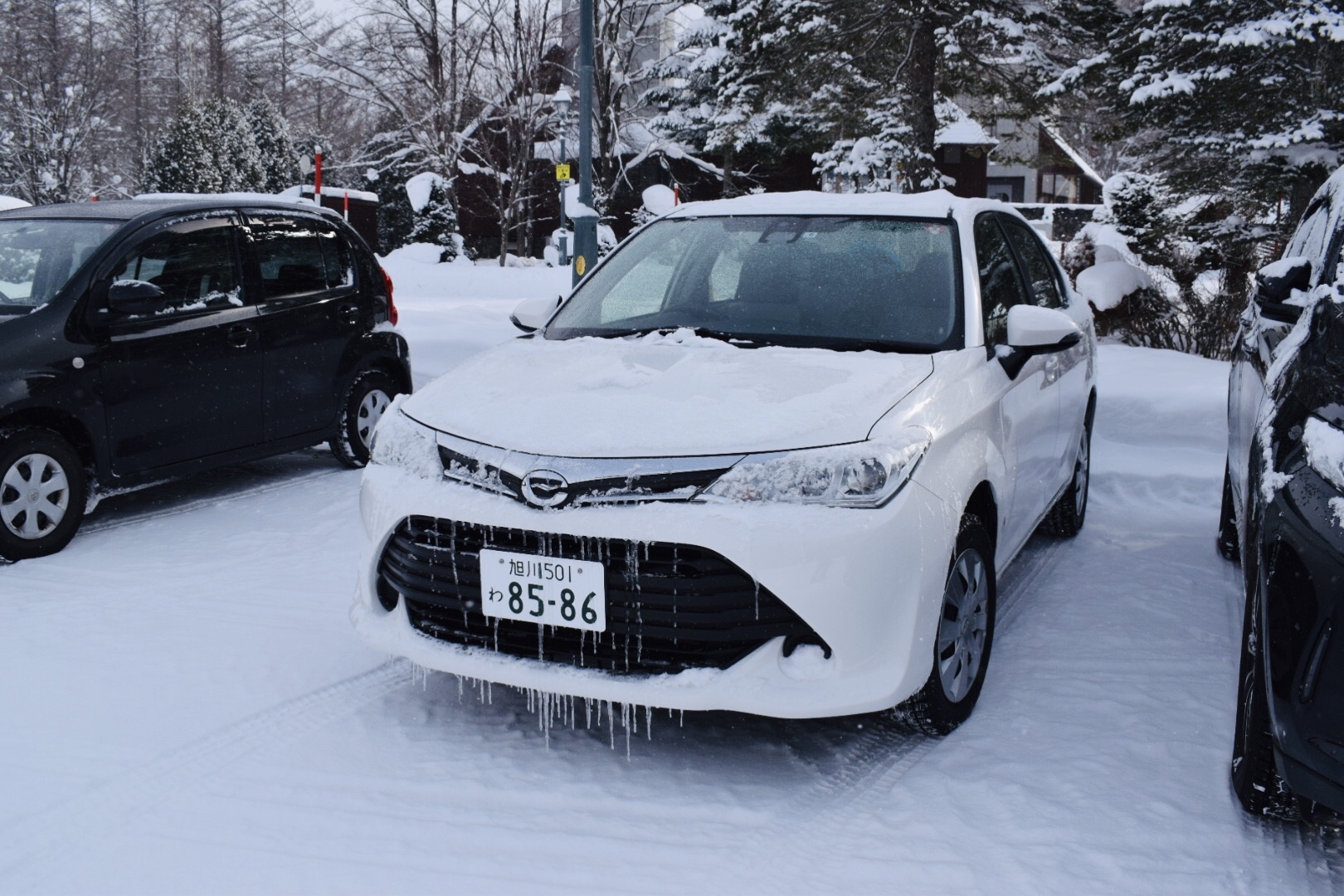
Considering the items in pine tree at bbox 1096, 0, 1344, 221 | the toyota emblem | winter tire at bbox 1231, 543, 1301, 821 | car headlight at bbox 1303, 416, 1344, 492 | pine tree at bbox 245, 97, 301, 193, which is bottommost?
winter tire at bbox 1231, 543, 1301, 821

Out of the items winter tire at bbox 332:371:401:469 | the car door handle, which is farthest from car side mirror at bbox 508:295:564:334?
winter tire at bbox 332:371:401:469

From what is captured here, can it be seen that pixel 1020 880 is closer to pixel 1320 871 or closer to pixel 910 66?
pixel 1320 871

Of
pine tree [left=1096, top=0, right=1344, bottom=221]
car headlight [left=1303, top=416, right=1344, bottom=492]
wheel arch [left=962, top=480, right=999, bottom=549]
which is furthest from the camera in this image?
pine tree [left=1096, top=0, right=1344, bottom=221]

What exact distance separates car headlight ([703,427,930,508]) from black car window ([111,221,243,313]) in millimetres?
4010

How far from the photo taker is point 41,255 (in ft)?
19.5

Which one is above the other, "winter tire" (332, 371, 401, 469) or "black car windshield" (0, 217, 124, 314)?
"black car windshield" (0, 217, 124, 314)

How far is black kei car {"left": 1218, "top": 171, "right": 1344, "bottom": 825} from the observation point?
256cm

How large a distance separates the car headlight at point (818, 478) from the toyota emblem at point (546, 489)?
0.37 m

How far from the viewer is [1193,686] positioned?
4.10 meters

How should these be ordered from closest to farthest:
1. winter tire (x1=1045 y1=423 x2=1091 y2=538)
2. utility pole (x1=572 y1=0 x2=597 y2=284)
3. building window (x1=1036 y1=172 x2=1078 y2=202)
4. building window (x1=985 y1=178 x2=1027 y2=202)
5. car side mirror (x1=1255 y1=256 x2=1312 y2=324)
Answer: car side mirror (x1=1255 y1=256 x2=1312 y2=324) → winter tire (x1=1045 y1=423 x2=1091 y2=538) → utility pole (x1=572 y1=0 x2=597 y2=284) → building window (x1=985 y1=178 x2=1027 y2=202) → building window (x1=1036 y1=172 x2=1078 y2=202)

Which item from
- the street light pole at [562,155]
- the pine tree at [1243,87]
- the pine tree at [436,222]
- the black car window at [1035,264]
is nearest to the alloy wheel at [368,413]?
the black car window at [1035,264]

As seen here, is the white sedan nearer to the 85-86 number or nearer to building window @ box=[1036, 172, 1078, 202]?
the 85-86 number

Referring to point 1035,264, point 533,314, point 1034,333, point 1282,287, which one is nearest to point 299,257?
point 533,314

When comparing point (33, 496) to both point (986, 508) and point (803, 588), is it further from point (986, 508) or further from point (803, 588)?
point (986, 508)
